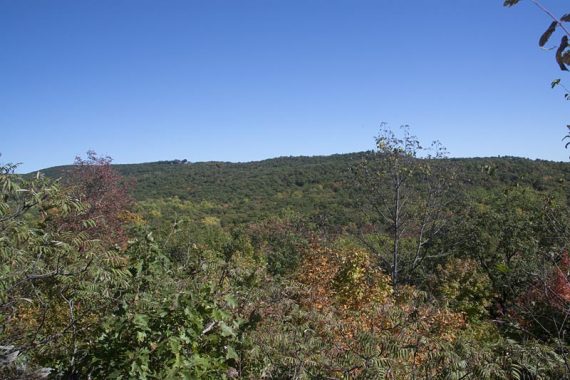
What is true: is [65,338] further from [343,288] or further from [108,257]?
[343,288]

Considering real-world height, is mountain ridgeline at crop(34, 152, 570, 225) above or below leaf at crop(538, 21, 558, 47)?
above

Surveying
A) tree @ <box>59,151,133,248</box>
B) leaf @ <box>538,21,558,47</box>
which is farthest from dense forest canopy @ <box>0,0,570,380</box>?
tree @ <box>59,151,133,248</box>

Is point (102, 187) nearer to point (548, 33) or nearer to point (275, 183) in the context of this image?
point (548, 33)

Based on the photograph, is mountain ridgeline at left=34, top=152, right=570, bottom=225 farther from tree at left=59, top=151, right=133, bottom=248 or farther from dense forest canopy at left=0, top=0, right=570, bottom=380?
dense forest canopy at left=0, top=0, right=570, bottom=380

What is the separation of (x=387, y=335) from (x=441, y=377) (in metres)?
0.84

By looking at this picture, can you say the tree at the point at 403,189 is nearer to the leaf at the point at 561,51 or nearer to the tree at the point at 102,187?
the tree at the point at 102,187

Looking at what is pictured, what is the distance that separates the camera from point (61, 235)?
420 centimetres

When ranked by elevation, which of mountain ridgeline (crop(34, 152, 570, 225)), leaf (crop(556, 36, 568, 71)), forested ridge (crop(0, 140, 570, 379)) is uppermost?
mountain ridgeline (crop(34, 152, 570, 225))

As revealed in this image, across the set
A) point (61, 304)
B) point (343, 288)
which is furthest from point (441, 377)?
point (343, 288)

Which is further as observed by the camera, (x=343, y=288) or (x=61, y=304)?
(x=343, y=288)

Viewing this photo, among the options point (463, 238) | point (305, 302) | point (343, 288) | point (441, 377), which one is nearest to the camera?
point (441, 377)

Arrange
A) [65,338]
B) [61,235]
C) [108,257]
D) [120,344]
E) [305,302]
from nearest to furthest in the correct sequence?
[120,344] < [108,257] < [61,235] < [65,338] < [305,302]

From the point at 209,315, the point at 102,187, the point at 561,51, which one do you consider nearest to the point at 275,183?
the point at 102,187

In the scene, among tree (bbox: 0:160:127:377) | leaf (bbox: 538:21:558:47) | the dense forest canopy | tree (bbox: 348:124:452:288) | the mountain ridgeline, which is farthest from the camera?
the mountain ridgeline
